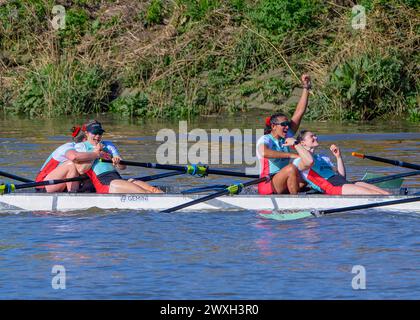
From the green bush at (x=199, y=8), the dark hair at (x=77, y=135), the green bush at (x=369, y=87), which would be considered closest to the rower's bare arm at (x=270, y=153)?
the dark hair at (x=77, y=135)

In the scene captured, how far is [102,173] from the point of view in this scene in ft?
52.5

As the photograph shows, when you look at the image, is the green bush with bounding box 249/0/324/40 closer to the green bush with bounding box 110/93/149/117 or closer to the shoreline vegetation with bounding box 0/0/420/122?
the shoreline vegetation with bounding box 0/0/420/122

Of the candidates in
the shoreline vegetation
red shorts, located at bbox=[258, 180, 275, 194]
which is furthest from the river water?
the shoreline vegetation

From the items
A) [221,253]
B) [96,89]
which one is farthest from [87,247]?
[96,89]

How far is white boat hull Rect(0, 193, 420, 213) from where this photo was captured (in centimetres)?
1511

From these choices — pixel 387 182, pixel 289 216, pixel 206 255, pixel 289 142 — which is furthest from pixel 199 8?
pixel 206 255

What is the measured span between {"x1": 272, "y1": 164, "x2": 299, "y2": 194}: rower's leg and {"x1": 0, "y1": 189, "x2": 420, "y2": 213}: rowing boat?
32cm

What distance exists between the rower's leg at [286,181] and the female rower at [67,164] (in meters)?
2.61

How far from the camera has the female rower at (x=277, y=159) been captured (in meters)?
15.5

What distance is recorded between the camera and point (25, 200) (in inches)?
626

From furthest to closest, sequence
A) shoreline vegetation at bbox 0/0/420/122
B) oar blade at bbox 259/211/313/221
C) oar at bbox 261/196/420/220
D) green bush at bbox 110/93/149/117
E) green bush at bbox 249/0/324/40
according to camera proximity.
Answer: green bush at bbox 110/93/149/117 < green bush at bbox 249/0/324/40 < shoreline vegetation at bbox 0/0/420/122 < oar blade at bbox 259/211/313/221 < oar at bbox 261/196/420/220
